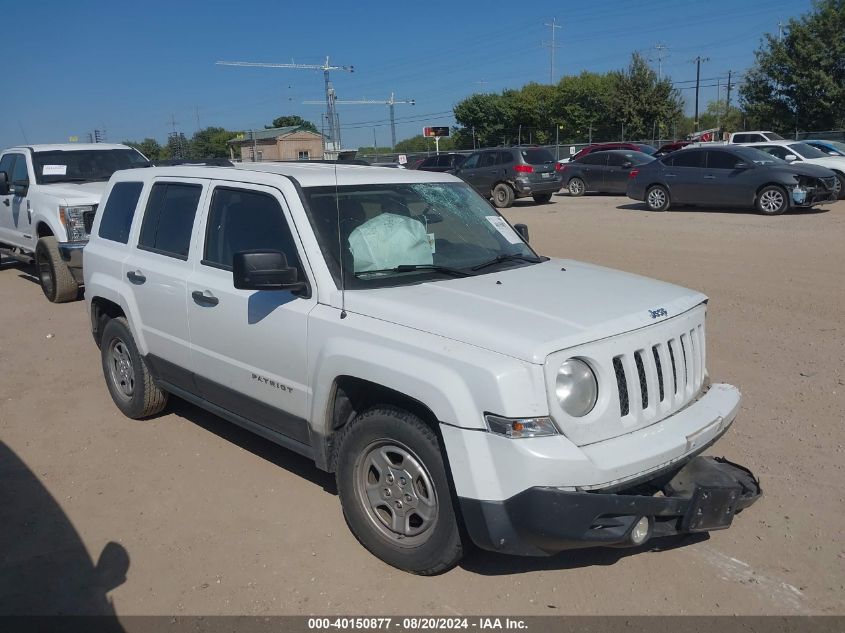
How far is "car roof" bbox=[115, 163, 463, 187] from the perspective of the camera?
4340 mm

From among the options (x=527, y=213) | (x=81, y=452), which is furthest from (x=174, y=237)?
(x=527, y=213)

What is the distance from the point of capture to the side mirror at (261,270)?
3648 millimetres

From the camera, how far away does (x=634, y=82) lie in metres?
55.1

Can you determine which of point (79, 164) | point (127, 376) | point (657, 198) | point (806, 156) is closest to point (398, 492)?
point (127, 376)

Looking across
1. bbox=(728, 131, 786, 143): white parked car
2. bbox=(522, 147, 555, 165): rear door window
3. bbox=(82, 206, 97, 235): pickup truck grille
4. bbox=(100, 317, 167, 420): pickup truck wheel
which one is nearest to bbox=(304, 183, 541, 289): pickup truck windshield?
bbox=(100, 317, 167, 420): pickup truck wheel

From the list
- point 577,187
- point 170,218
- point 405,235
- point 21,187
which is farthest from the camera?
point 577,187

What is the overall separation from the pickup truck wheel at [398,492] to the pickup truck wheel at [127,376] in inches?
93.6

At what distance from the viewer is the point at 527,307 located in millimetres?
3486

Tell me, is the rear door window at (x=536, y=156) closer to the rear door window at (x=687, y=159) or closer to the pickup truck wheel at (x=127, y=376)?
the rear door window at (x=687, y=159)

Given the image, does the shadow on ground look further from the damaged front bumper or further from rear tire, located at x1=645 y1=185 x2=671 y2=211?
rear tire, located at x1=645 y1=185 x2=671 y2=211

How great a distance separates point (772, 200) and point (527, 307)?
14.6 meters

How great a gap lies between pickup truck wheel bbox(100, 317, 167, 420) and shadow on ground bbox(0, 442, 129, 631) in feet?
3.46

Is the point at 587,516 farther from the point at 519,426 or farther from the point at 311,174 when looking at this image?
the point at 311,174

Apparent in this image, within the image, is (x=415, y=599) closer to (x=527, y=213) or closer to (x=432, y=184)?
(x=432, y=184)
